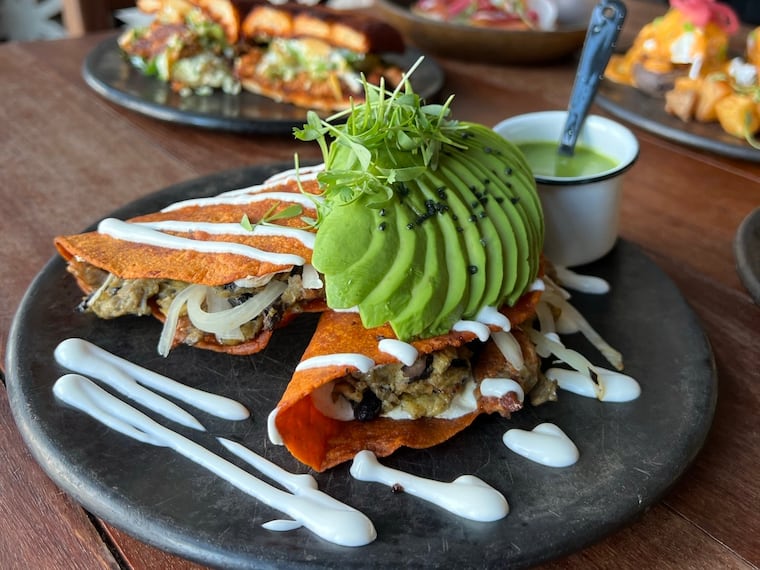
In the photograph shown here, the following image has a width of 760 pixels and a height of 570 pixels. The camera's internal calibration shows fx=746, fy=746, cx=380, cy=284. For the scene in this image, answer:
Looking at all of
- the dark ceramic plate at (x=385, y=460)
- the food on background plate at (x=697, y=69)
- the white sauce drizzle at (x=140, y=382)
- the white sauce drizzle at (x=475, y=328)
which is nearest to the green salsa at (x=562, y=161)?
the dark ceramic plate at (x=385, y=460)

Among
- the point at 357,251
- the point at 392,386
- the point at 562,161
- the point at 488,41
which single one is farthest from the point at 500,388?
the point at 488,41

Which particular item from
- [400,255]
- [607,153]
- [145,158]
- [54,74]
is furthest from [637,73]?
[54,74]

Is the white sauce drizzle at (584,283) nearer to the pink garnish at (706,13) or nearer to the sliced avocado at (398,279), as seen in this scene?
the sliced avocado at (398,279)

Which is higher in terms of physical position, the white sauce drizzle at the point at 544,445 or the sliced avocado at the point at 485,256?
the sliced avocado at the point at 485,256

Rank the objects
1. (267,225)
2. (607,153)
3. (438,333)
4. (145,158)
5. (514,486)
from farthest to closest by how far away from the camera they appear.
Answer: (145,158) → (607,153) → (267,225) → (438,333) → (514,486)

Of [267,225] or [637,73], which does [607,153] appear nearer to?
[267,225]

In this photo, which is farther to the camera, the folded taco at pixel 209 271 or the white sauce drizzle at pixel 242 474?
the folded taco at pixel 209 271

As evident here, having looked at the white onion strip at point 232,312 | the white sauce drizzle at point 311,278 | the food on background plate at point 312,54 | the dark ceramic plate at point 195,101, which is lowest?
the dark ceramic plate at point 195,101

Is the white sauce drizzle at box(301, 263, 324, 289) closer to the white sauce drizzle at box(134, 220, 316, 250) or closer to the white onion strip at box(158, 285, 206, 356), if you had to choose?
the white sauce drizzle at box(134, 220, 316, 250)
